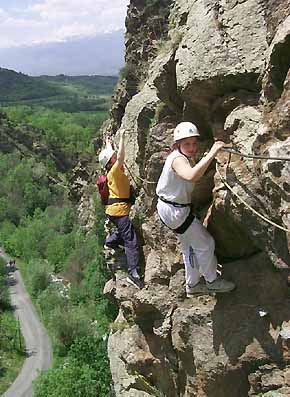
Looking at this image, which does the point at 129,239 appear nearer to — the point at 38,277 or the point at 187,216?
the point at 187,216

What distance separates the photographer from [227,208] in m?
8.22

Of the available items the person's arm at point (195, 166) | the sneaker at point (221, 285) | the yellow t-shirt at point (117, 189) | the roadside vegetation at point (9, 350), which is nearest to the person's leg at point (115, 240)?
the yellow t-shirt at point (117, 189)

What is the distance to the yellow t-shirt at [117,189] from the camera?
1148 cm

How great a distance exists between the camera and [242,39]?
331 inches

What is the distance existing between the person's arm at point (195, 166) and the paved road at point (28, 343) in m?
53.2

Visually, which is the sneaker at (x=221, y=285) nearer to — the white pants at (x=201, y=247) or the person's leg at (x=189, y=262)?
the white pants at (x=201, y=247)

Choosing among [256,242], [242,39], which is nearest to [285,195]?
[256,242]

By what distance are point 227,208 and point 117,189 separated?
3821 millimetres

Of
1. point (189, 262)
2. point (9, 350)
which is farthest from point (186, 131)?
point (9, 350)

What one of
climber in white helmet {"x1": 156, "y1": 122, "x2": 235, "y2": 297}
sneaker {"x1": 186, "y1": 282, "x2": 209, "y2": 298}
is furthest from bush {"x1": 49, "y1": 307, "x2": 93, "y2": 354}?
climber in white helmet {"x1": 156, "y1": 122, "x2": 235, "y2": 297}

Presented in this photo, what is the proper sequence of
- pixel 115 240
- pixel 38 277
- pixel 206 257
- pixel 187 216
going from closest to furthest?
pixel 187 216
pixel 206 257
pixel 115 240
pixel 38 277

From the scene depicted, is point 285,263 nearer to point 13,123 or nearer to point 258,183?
point 258,183

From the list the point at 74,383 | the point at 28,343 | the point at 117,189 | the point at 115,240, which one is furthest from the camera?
the point at 28,343

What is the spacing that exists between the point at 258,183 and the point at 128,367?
19.5 ft
